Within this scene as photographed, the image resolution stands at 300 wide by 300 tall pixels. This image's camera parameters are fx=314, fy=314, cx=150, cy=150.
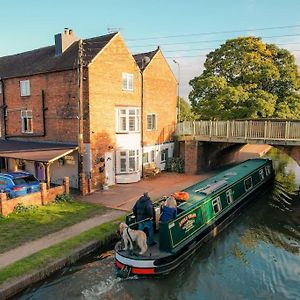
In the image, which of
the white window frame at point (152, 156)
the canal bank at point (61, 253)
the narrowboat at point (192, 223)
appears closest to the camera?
the canal bank at point (61, 253)

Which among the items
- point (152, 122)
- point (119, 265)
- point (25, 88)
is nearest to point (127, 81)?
point (152, 122)

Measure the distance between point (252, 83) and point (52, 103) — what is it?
57.6ft

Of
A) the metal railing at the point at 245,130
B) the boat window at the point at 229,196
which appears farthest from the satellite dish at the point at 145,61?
the boat window at the point at 229,196

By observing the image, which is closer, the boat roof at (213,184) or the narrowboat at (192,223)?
the narrowboat at (192,223)

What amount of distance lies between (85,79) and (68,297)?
1262 centimetres

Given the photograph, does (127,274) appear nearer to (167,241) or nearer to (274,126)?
(167,241)

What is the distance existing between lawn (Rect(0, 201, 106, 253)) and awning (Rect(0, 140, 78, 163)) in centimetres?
289

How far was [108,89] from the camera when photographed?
64.2 feet

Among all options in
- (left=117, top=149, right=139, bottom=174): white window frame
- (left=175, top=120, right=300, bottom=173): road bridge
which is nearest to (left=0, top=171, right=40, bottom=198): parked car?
(left=117, top=149, right=139, bottom=174): white window frame

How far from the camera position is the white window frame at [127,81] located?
20.8 m

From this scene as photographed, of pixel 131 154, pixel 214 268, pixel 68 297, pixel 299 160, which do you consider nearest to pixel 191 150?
pixel 131 154

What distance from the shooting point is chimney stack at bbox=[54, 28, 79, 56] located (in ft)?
71.6

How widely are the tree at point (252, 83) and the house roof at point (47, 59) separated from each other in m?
12.0

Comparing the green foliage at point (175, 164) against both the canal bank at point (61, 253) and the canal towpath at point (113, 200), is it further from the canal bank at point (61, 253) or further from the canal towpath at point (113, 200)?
the canal bank at point (61, 253)
